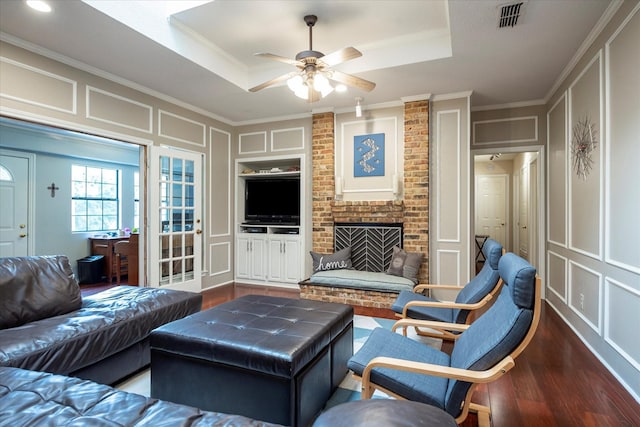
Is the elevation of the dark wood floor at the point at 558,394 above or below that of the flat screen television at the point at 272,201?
below

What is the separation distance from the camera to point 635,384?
2.11m

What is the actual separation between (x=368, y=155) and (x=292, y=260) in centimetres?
198

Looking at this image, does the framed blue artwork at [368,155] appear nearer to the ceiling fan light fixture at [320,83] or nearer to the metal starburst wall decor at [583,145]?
the ceiling fan light fixture at [320,83]

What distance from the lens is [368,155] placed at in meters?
4.70

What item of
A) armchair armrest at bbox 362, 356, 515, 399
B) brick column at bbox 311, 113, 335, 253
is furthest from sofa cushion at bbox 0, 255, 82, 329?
brick column at bbox 311, 113, 335, 253

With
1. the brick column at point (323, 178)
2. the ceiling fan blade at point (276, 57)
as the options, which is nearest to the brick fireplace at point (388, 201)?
the brick column at point (323, 178)

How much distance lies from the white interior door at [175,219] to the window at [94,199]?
268 centimetres

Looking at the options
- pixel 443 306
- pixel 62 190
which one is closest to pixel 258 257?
pixel 443 306

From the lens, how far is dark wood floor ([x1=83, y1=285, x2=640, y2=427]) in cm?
188

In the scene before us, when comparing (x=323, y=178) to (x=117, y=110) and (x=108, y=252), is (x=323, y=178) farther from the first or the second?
(x=108, y=252)

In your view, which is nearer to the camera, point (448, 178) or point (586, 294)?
point (586, 294)

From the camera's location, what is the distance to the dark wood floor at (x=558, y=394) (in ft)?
6.15

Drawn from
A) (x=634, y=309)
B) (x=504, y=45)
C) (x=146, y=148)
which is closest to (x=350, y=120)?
(x=504, y=45)

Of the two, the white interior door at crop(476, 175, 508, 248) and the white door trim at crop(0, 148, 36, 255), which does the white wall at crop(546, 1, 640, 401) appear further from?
the white door trim at crop(0, 148, 36, 255)
